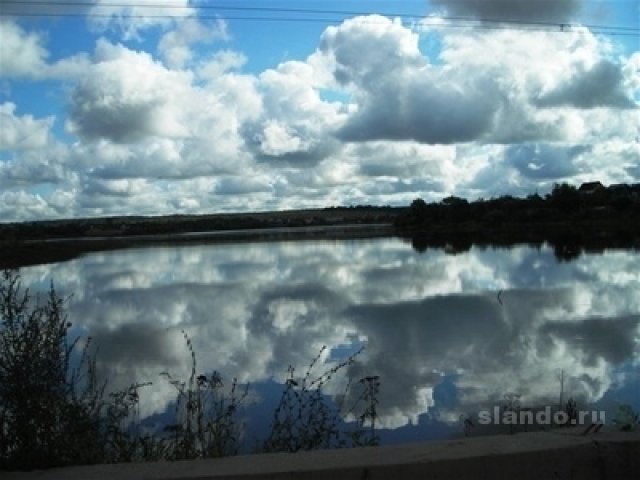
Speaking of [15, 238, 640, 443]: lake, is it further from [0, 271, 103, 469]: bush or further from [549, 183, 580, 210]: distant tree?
[549, 183, 580, 210]: distant tree

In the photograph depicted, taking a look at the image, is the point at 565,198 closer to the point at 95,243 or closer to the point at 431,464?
the point at 95,243

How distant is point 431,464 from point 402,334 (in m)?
14.5

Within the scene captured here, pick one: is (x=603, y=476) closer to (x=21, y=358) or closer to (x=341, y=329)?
(x=21, y=358)

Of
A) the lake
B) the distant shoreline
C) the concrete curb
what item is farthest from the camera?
the distant shoreline

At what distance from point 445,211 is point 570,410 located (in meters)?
124

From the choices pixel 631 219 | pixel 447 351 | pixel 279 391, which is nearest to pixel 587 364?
pixel 447 351

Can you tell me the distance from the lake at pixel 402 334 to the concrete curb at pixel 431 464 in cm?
501

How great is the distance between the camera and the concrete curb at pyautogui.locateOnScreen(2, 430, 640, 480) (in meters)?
4.13

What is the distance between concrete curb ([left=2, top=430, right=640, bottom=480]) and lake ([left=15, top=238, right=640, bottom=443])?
16.5 ft

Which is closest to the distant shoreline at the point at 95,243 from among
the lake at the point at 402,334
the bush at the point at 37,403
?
the lake at the point at 402,334

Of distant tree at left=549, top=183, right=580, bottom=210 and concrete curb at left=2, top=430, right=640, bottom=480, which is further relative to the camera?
distant tree at left=549, top=183, right=580, bottom=210

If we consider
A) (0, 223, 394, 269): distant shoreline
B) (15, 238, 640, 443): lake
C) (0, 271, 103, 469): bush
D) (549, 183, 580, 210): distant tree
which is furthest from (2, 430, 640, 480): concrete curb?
(549, 183, 580, 210): distant tree

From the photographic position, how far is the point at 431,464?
4.14 meters

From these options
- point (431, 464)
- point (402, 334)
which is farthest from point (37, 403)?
point (402, 334)
